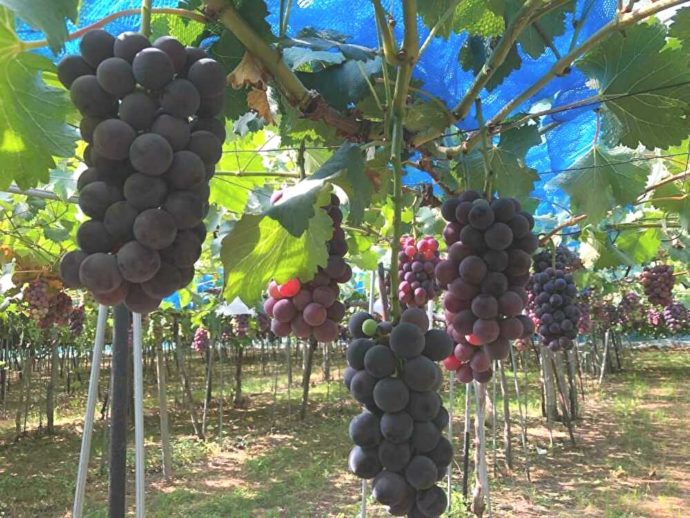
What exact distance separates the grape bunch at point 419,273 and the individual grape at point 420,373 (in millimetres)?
1830

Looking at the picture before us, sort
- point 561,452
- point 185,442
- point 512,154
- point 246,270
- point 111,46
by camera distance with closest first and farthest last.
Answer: point 111,46 → point 246,270 → point 512,154 → point 561,452 → point 185,442

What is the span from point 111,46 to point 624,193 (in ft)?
6.78

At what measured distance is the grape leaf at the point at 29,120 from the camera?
96cm

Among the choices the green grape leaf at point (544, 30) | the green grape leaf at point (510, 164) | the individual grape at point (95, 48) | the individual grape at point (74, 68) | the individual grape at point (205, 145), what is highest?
the green grape leaf at point (544, 30)

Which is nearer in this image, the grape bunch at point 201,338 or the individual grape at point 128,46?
the individual grape at point 128,46

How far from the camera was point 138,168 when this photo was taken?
28.0 inches

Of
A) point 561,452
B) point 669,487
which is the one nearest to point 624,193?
point 669,487

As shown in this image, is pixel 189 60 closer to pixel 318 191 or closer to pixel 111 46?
pixel 111 46

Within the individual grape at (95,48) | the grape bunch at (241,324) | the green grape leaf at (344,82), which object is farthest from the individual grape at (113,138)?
the grape bunch at (241,324)

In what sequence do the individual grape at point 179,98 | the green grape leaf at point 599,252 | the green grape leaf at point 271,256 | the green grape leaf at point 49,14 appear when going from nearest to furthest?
the green grape leaf at point 49,14, the individual grape at point 179,98, the green grape leaf at point 271,256, the green grape leaf at point 599,252

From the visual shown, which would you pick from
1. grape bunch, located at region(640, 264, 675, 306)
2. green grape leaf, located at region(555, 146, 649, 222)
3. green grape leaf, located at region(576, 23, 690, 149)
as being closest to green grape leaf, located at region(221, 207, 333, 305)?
green grape leaf, located at region(576, 23, 690, 149)

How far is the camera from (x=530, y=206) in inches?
118

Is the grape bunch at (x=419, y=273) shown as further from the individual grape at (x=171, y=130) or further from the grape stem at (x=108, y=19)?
the individual grape at (x=171, y=130)

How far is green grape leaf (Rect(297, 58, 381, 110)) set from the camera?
1443mm
